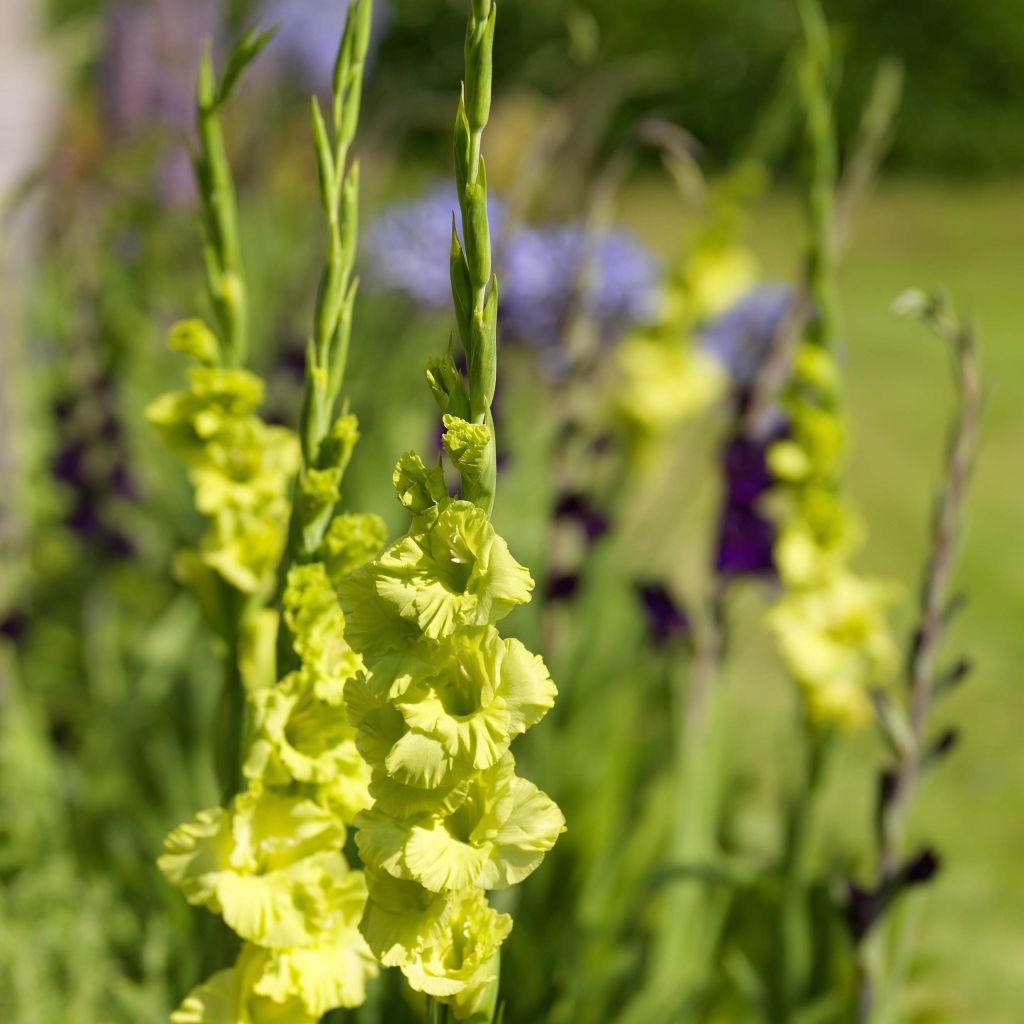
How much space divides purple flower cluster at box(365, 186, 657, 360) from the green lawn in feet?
2.35

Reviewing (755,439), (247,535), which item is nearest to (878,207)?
(755,439)

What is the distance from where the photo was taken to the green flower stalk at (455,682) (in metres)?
0.62

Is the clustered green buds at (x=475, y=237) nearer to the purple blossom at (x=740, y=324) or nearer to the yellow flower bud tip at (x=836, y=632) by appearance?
the yellow flower bud tip at (x=836, y=632)

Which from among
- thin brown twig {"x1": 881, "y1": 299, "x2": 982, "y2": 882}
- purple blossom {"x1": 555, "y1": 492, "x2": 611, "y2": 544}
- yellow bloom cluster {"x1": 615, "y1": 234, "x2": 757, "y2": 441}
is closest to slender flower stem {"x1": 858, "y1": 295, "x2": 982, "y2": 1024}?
thin brown twig {"x1": 881, "y1": 299, "x2": 982, "y2": 882}

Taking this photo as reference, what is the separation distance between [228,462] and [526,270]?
1.82 metres

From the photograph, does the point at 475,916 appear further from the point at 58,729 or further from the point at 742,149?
the point at 58,729

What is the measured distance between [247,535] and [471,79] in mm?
442

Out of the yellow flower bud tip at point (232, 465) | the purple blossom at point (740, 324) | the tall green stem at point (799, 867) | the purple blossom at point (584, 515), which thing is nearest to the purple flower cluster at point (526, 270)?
the purple blossom at point (740, 324)

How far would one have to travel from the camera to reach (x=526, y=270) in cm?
270

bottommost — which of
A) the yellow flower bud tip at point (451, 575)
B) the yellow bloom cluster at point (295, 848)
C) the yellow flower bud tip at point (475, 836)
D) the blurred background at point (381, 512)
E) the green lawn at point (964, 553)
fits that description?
the green lawn at point (964, 553)

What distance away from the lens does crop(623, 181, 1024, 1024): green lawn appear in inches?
86.3

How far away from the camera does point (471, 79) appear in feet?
2.04

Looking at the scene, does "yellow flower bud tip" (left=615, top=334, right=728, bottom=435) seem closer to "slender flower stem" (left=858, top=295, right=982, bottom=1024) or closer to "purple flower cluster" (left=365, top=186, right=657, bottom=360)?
"purple flower cluster" (left=365, top=186, right=657, bottom=360)

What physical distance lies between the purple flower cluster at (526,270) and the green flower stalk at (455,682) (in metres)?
1.67
